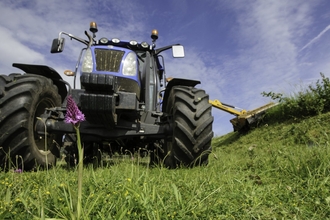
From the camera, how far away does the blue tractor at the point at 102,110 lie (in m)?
2.74

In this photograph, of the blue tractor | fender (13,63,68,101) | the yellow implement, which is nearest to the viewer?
the blue tractor

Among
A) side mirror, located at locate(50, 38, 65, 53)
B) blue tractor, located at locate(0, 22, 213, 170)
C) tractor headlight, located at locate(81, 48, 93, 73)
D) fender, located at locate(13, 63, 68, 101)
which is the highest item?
side mirror, located at locate(50, 38, 65, 53)

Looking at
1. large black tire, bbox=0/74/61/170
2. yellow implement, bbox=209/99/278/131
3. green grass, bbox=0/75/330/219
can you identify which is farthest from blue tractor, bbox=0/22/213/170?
yellow implement, bbox=209/99/278/131

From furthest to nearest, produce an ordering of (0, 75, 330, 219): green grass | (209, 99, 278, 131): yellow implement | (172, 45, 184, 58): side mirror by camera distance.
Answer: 1. (209, 99, 278, 131): yellow implement
2. (172, 45, 184, 58): side mirror
3. (0, 75, 330, 219): green grass

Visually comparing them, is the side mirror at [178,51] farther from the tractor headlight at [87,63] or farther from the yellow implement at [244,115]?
the yellow implement at [244,115]

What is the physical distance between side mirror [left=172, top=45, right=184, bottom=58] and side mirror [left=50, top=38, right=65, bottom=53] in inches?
69.2

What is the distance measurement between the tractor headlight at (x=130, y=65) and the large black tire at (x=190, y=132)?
85 cm

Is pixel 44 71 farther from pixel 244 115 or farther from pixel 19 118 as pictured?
pixel 244 115

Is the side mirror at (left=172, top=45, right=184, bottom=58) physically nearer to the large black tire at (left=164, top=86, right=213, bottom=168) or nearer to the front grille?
the front grille

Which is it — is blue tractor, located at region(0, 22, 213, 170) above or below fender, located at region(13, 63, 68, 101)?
below

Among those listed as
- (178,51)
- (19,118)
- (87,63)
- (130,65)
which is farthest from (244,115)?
(19,118)

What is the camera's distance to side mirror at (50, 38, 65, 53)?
11.8ft

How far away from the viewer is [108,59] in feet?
11.9

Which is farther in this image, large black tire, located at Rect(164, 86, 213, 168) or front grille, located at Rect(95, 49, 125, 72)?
front grille, located at Rect(95, 49, 125, 72)
